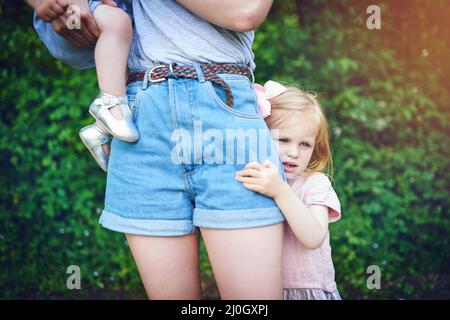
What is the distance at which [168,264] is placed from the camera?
5.04 ft

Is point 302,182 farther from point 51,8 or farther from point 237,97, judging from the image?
point 51,8

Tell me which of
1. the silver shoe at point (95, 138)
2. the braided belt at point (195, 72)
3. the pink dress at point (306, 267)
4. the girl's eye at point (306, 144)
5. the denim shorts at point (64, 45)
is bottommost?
the pink dress at point (306, 267)

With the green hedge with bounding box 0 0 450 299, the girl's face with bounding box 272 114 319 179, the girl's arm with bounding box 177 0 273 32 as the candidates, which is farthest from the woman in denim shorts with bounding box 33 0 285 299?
the green hedge with bounding box 0 0 450 299

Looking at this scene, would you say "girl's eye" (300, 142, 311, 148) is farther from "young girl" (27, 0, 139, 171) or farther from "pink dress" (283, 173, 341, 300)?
"young girl" (27, 0, 139, 171)

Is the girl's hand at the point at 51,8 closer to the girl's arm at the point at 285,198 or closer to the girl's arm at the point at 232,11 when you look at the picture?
the girl's arm at the point at 232,11

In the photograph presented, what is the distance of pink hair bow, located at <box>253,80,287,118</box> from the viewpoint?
1.71 metres

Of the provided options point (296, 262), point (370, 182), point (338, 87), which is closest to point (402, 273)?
point (370, 182)

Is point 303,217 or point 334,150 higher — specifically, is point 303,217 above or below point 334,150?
below

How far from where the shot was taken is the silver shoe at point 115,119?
1.48 metres

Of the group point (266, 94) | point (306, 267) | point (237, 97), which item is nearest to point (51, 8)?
point (237, 97)

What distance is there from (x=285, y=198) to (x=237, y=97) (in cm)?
29

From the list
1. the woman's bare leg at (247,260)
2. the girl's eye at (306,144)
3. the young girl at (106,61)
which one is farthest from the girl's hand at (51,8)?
the girl's eye at (306,144)

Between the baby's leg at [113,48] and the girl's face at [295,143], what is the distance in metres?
0.53
